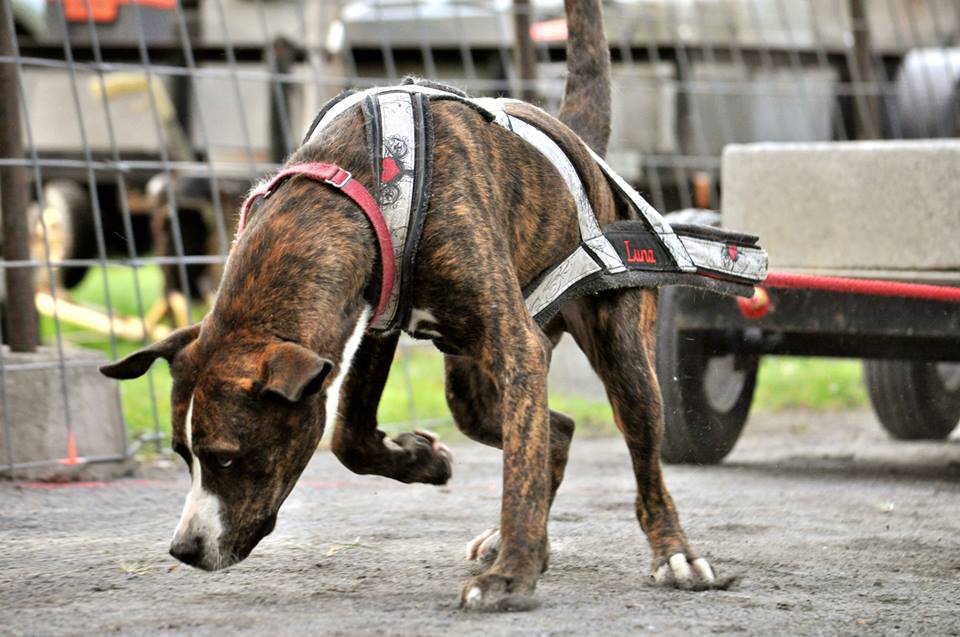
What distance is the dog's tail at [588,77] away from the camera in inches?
172

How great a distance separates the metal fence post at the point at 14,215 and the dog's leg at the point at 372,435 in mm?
2140

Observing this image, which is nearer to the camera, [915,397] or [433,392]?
[915,397]

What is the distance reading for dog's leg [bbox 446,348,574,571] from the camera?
406 centimetres

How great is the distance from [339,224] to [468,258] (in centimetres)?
31

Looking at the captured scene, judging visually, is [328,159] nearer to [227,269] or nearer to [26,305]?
[227,269]

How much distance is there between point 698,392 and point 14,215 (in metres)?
2.75

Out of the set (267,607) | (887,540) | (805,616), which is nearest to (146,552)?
(267,607)

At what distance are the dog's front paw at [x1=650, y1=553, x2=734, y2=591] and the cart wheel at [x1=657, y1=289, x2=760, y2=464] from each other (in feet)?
5.80

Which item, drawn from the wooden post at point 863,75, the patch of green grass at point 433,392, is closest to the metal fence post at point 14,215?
the patch of green grass at point 433,392

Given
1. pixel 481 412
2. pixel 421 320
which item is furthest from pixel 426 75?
pixel 421 320

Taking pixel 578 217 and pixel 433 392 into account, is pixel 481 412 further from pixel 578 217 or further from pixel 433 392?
pixel 433 392

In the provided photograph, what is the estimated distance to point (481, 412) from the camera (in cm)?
411

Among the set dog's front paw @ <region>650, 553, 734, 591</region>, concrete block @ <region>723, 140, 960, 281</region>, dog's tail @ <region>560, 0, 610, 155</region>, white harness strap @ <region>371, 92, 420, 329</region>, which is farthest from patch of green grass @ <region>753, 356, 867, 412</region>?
white harness strap @ <region>371, 92, 420, 329</region>

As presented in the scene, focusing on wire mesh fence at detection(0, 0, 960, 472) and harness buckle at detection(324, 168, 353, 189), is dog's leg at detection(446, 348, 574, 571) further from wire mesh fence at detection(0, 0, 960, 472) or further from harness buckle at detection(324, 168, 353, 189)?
wire mesh fence at detection(0, 0, 960, 472)
